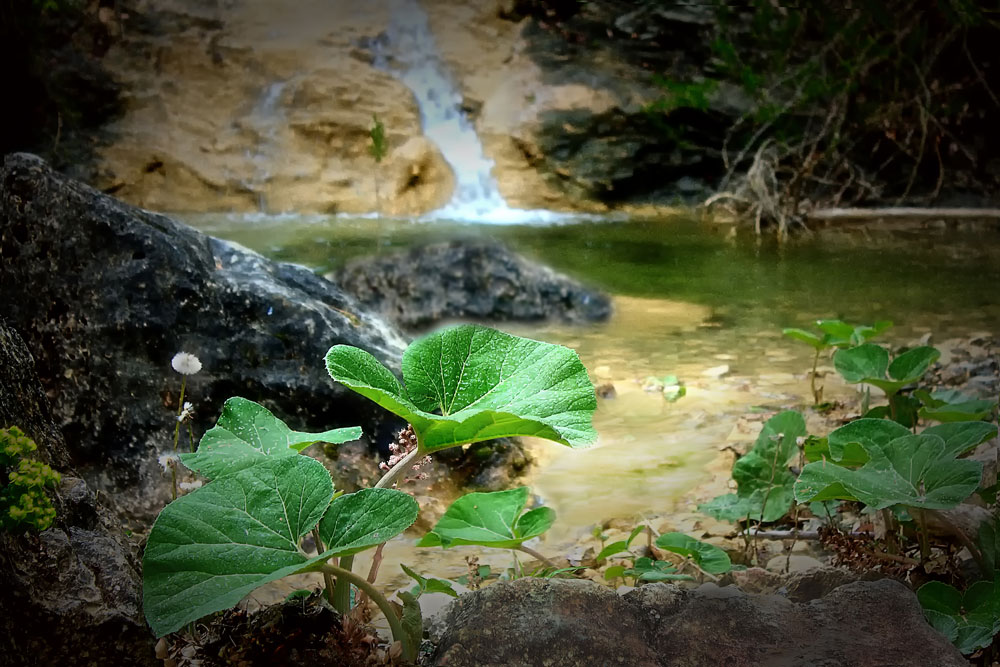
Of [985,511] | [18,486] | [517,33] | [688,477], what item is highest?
[517,33]

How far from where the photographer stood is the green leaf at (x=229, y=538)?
49 centimetres

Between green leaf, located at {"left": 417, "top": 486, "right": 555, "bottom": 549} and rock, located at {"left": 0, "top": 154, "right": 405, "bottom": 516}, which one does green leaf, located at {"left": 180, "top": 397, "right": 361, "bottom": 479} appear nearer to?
green leaf, located at {"left": 417, "top": 486, "right": 555, "bottom": 549}

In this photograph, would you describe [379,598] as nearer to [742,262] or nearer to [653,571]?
[653,571]

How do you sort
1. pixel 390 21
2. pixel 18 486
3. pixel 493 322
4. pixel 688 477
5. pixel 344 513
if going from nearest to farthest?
pixel 18 486 < pixel 344 513 < pixel 688 477 < pixel 390 21 < pixel 493 322

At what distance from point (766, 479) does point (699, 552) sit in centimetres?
21

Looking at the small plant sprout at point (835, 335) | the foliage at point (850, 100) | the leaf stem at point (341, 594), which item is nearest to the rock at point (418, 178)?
the foliage at point (850, 100)

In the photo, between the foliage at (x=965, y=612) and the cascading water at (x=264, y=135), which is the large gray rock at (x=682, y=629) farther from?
the cascading water at (x=264, y=135)

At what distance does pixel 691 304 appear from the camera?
1547 mm

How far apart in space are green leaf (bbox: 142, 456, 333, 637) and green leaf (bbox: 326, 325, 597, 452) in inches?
3.3

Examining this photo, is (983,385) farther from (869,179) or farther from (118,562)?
(118,562)

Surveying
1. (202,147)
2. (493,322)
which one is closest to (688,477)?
(493,322)

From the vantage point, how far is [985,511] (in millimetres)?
774

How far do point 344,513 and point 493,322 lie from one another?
107 cm

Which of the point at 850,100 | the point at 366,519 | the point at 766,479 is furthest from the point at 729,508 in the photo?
the point at 850,100
